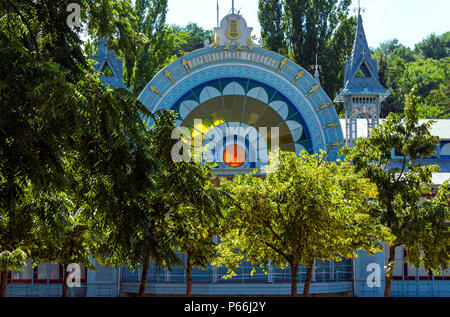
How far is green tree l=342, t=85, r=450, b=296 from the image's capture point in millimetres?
24062

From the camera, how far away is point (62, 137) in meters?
11.0

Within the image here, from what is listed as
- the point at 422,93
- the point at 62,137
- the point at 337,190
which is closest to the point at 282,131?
the point at 337,190

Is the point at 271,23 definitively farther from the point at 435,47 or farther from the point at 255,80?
the point at 435,47

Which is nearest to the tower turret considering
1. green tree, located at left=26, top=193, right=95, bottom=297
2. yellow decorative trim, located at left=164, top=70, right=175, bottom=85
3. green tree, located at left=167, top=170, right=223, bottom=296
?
yellow decorative trim, located at left=164, top=70, right=175, bottom=85

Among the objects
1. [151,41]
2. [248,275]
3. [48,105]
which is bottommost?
[248,275]

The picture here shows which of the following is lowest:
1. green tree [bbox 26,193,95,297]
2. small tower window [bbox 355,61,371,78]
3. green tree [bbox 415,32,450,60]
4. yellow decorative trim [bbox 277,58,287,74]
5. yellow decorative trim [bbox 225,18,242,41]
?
green tree [bbox 26,193,95,297]

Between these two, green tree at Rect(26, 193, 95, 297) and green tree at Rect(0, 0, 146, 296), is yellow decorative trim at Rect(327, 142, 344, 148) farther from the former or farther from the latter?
green tree at Rect(0, 0, 146, 296)

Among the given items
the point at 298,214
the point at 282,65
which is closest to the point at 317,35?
the point at 282,65

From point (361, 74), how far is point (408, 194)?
1176 cm

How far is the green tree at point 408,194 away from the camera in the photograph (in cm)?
2406

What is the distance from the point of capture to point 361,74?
114ft

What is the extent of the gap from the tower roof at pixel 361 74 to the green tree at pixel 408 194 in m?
7.43

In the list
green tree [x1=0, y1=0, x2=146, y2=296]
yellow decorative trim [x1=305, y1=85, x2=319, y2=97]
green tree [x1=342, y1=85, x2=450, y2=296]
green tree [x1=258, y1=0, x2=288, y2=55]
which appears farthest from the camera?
green tree [x1=258, y1=0, x2=288, y2=55]

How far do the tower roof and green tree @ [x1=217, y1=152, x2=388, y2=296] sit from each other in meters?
10.7
